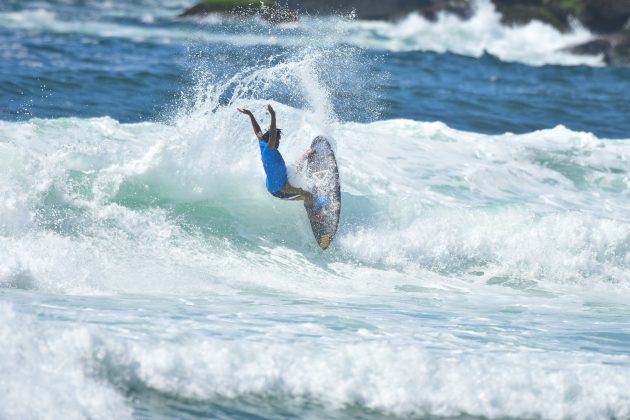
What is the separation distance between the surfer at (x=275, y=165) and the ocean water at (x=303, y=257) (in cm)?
24

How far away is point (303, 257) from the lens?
12.3 metres

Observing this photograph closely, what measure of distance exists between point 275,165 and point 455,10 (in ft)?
109

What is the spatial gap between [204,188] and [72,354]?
19.1 feet

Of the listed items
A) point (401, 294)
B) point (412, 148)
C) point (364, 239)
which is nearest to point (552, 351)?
point (401, 294)

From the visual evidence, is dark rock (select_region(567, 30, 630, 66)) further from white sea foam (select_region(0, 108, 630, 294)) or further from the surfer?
the surfer

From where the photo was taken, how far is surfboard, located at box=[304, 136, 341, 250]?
1241 cm

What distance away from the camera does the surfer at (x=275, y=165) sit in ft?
37.5

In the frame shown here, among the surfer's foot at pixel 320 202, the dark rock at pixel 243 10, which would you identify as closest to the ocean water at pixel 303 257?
the surfer's foot at pixel 320 202

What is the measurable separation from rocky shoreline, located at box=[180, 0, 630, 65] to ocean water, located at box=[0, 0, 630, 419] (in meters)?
16.0

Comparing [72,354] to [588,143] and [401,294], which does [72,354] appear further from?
[588,143]

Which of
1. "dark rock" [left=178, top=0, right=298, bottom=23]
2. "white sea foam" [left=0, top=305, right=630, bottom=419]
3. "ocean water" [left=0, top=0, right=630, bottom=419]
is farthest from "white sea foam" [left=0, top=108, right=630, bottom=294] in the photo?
"dark rock" [left=178, top=0, right=298, bottom=23]

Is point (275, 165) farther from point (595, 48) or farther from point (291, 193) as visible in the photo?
point (595, 48)

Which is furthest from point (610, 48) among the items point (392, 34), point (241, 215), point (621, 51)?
point (241, 215)

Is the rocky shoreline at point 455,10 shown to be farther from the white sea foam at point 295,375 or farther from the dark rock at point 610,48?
the white sea foam at point 295,375
